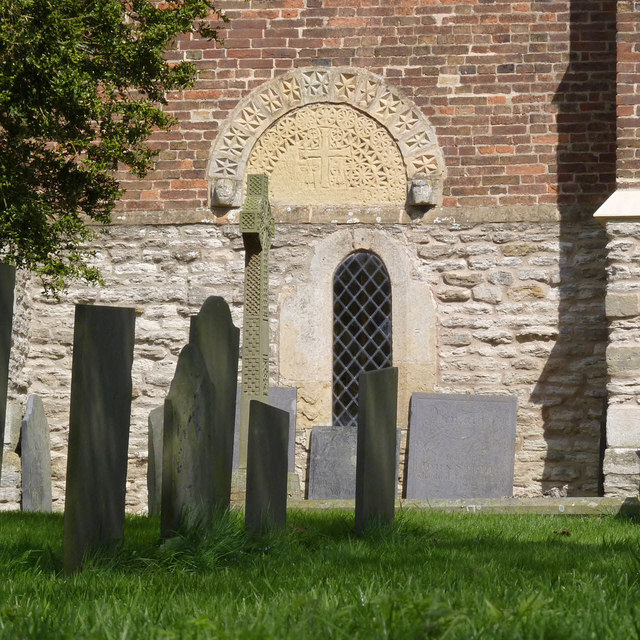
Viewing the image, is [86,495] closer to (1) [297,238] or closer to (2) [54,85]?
(2) [54,85]

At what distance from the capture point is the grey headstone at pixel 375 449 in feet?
18.0

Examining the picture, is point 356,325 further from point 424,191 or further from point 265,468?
point 265,468

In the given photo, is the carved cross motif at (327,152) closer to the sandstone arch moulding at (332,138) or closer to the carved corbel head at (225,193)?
the sandstone arch moulding at (332,138)

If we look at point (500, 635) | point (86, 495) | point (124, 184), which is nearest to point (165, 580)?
point (86, 495)

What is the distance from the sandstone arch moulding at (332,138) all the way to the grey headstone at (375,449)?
5.63 metres

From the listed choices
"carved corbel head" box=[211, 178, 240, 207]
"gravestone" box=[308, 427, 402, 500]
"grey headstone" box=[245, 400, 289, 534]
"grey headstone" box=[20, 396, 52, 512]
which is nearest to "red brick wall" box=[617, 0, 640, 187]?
"gravestone" box=[308, 427, 402, 500]

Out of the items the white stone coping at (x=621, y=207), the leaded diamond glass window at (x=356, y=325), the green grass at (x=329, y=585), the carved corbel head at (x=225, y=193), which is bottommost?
the green grass at (x=329, y=585)

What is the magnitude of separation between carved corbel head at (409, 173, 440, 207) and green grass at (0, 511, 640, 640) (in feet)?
18.2

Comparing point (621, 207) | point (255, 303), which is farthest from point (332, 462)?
point (621, 207)

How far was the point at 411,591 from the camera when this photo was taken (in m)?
3.30

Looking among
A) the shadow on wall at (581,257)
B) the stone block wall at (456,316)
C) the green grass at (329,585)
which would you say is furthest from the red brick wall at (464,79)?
the green grass at (329,585)

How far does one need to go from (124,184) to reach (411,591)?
878cm

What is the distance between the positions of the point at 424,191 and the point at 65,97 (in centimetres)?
454

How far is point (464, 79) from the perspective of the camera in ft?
36.2
